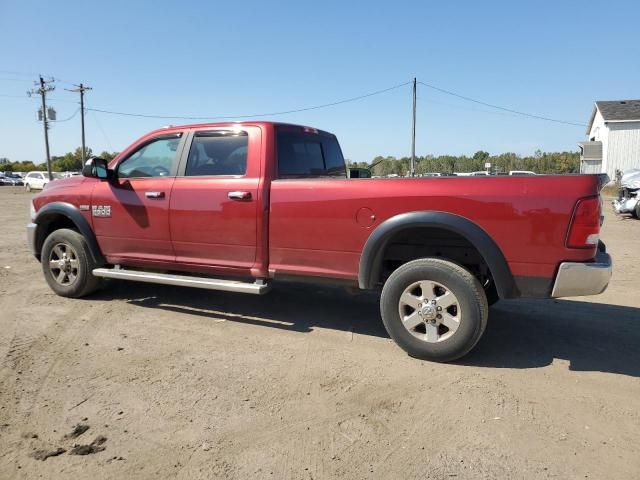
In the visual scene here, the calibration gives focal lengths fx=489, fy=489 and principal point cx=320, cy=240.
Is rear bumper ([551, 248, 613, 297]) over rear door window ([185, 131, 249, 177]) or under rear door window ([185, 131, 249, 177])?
under

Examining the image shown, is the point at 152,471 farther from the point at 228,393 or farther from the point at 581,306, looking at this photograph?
the point at 581,306

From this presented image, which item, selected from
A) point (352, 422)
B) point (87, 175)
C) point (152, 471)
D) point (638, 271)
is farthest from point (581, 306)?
point (87, 175)

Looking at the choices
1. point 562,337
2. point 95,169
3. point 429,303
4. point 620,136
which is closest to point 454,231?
point 429,303

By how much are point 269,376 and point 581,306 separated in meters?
3.84

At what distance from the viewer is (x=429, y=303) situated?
3.86 metres

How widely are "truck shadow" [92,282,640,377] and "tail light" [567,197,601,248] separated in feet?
3.53

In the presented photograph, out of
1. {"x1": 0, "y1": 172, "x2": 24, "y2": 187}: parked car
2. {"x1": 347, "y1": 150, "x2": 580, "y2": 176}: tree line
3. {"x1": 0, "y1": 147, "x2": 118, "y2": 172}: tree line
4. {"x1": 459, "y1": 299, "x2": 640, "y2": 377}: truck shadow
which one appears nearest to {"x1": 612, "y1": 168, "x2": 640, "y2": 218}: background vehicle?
{"x1": 459, "y1": 299, "x2": 640, "y2": 377}: truck shadow

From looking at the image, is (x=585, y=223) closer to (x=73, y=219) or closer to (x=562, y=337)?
(x=562, y=337)

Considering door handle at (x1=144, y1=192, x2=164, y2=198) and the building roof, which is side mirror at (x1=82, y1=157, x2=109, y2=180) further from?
the building roof

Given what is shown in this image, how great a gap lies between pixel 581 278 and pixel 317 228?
2.06 meters

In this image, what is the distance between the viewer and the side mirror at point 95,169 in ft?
17.2

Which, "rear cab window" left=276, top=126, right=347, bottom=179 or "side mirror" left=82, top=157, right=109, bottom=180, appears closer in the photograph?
"rear cab window" left=276, top=126, right=347, bottom=179

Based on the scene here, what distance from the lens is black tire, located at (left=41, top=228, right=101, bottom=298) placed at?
18.4 feet

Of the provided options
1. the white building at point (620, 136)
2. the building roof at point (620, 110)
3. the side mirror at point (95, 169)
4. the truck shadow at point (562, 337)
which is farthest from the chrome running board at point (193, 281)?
the building roof at point (620, 110)
